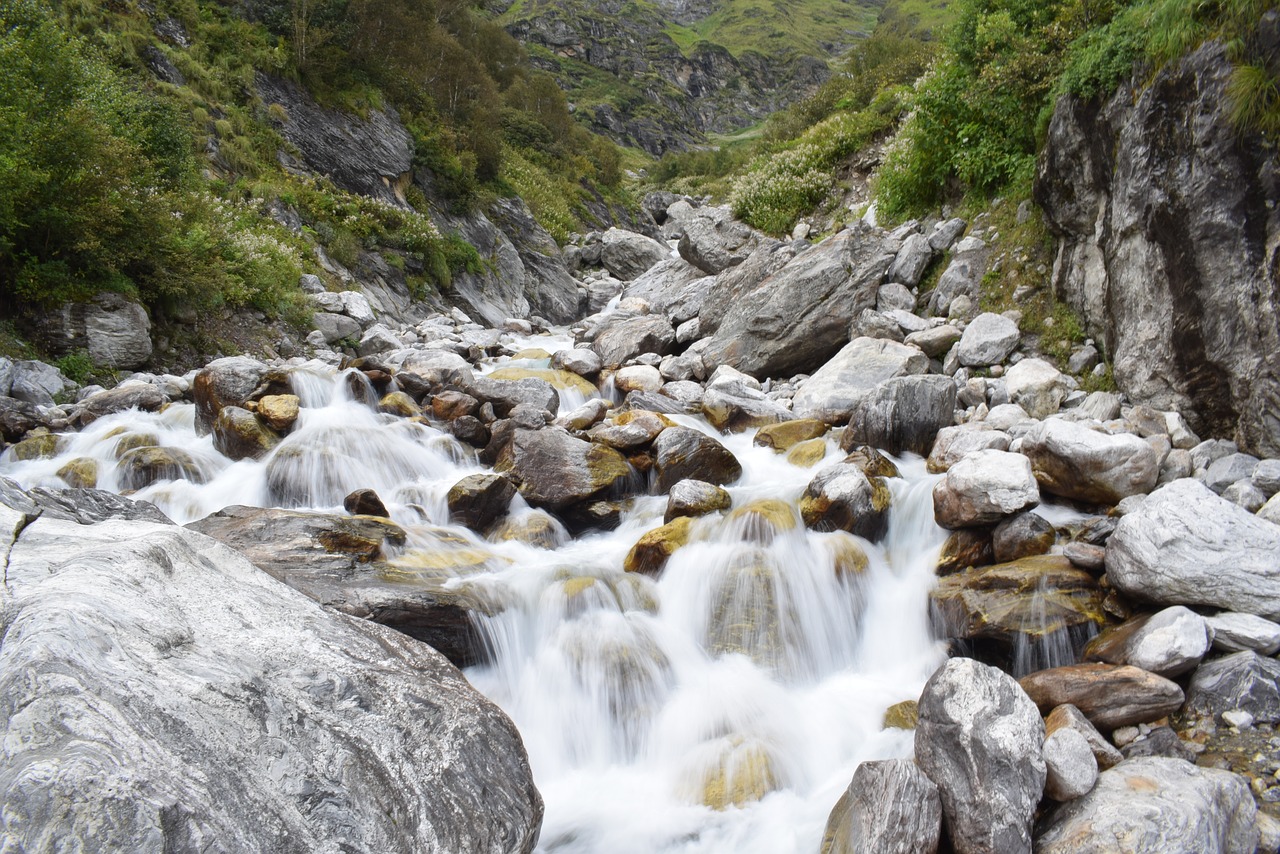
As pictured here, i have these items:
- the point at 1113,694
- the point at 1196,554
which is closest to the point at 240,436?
the point at 1113,694

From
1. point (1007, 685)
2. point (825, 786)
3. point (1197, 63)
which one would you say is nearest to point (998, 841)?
point (1007, 685)

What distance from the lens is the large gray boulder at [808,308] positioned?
1233 centimetres

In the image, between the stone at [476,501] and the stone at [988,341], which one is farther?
the stone at [988,341]

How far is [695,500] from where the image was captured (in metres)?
7.62

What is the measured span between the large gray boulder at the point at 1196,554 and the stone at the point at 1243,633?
14cm

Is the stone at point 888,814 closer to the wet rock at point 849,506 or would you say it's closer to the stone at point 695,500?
the wet rock at point 849,506

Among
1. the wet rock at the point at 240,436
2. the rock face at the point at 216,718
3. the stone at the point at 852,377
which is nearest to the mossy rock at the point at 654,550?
the rock face at the point at 216,718

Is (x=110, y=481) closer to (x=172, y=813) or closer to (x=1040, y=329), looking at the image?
(x=172, y=813)

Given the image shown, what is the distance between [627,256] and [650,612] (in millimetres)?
25735

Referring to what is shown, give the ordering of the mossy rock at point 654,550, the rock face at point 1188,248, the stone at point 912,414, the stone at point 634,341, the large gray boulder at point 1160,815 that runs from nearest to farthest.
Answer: the large gray boulder at point 1160,815 < the rock face at point 1188,248 < the mossy rock at point 654,550 < the stone at point 912,414 < the stone at point 634,341

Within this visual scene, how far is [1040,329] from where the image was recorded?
9469mm

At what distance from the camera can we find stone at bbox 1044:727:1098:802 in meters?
3.65

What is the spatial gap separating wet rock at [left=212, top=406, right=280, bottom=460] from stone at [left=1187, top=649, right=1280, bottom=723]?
403 inches

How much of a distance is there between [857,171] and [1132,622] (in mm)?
16128
